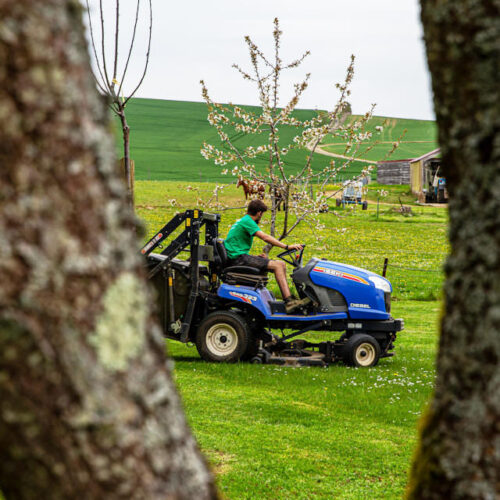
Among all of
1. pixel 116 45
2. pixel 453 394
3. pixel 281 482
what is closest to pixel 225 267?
pixel 116 45

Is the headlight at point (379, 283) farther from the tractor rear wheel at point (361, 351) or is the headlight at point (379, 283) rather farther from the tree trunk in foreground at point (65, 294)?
the tree trunk in foreground at point (65, 294)

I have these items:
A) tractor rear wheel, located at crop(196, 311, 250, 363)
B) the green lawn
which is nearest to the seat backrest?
tractor rear wheel, located at crop(196, 311, 250, 363)

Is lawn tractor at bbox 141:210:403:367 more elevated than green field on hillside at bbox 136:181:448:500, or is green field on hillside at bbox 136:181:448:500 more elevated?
lawn tractor at bbox 141:210:403:367

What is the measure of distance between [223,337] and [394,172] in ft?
215

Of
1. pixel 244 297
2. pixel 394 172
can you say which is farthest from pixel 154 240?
pixel 394 172

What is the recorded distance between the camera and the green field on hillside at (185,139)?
70.8m

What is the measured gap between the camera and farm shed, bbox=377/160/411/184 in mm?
71375

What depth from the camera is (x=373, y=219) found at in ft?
141

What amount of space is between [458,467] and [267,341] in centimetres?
816

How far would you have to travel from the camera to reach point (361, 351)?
941cm

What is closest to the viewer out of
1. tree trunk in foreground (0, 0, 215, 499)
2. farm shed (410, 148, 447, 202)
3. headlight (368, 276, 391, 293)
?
tree trunk in foreground (0, 0, 215, 499)

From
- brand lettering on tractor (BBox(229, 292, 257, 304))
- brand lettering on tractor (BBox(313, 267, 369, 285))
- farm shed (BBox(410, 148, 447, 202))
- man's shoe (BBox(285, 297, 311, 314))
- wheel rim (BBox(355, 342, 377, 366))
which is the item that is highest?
farm shed (BBox(410, 148, 447, 202))

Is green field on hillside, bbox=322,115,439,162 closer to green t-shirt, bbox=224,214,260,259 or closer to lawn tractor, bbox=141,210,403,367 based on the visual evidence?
lawn tractor, bbox=141,210,403,367

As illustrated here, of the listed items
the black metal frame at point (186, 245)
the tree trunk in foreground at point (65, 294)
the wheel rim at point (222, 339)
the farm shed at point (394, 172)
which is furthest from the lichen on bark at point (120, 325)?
the farm shed at point (394, 172)
